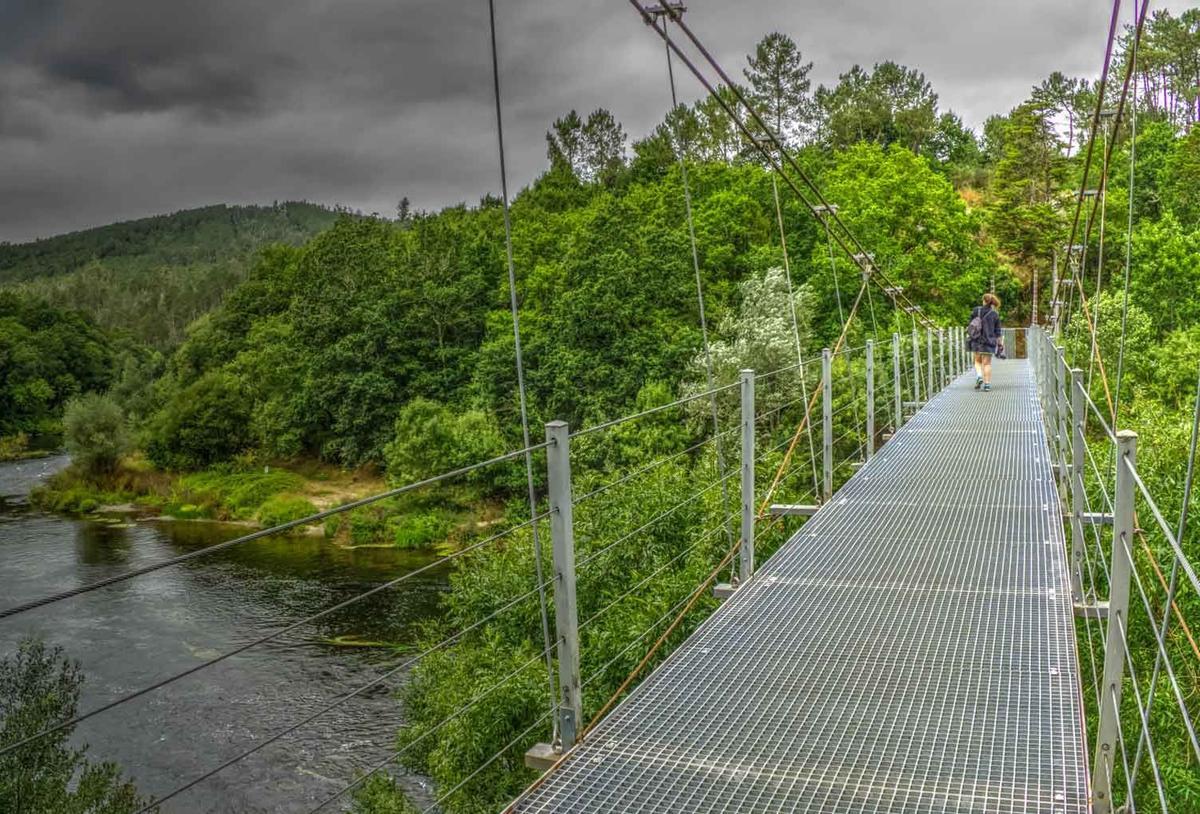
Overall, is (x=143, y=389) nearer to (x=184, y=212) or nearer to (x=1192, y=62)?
(x=1192, y=62)

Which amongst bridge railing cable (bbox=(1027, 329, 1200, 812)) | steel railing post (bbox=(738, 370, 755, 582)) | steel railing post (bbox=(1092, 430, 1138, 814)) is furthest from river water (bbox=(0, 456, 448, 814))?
steel railing post (bbox=(1092, 430, 1138, 814))

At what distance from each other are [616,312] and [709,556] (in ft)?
62.1

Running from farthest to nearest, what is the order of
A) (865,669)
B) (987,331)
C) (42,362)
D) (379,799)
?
(42,362)
(987,331)
(379,799)
(865,669)

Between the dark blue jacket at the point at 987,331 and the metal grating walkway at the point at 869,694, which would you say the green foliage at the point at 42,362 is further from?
the metal grating walkway at the point at 869,694

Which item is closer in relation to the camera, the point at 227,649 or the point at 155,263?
the point at 227,649

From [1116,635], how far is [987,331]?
10689mm

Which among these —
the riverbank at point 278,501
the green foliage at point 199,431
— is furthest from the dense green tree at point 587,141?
the riverbank at point 278,501

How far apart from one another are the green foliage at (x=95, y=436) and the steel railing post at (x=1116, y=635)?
129 feet

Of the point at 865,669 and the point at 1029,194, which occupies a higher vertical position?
the point at 1029,194

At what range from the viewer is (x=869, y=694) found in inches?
120

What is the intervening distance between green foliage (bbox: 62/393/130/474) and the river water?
972 cm

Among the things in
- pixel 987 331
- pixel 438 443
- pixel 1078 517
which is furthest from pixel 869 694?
pixel 438 443

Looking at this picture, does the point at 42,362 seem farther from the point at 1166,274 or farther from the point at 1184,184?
the point at 1184,184

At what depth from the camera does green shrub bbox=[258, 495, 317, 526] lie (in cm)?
3092
